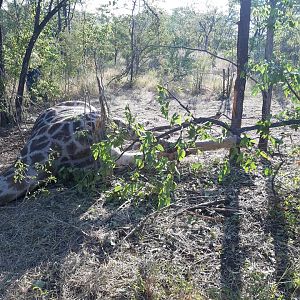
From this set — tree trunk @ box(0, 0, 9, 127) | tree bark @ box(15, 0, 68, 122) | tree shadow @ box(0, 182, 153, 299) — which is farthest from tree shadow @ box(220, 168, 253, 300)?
tree bark @ box(15, 0, 68, 122)

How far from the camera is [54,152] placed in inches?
173

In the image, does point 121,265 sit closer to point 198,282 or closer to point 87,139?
point 198,282

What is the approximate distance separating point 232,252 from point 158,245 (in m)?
0.57

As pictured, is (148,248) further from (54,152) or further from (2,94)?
(2,94)

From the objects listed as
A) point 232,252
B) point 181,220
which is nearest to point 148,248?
point 181,220

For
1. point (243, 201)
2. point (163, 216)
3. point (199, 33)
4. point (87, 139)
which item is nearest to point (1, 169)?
point (87, 139)

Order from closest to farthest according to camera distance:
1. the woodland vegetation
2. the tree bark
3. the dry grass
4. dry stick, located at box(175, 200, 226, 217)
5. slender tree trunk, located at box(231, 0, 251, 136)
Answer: the woodland vegetation, the dry grass, dry stick, located at box(175, 200, 226, 217), slender tree trunk, located at box(231, 0, 251, 136), the tree bark

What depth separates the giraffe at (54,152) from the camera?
4.20 meters

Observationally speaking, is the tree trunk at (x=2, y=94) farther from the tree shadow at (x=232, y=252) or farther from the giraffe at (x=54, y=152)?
the tree shadow at (x=232, y=252)

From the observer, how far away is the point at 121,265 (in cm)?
297

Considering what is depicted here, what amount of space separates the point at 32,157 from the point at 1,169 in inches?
28.2

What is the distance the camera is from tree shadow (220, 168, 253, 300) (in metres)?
2.77

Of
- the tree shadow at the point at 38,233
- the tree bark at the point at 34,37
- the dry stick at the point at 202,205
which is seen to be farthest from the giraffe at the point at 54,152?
the tree bark at the point at 34,37

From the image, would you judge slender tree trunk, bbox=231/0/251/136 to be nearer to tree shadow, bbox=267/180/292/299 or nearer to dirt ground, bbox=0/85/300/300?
dirt ground, bbox=0/85/300/300
